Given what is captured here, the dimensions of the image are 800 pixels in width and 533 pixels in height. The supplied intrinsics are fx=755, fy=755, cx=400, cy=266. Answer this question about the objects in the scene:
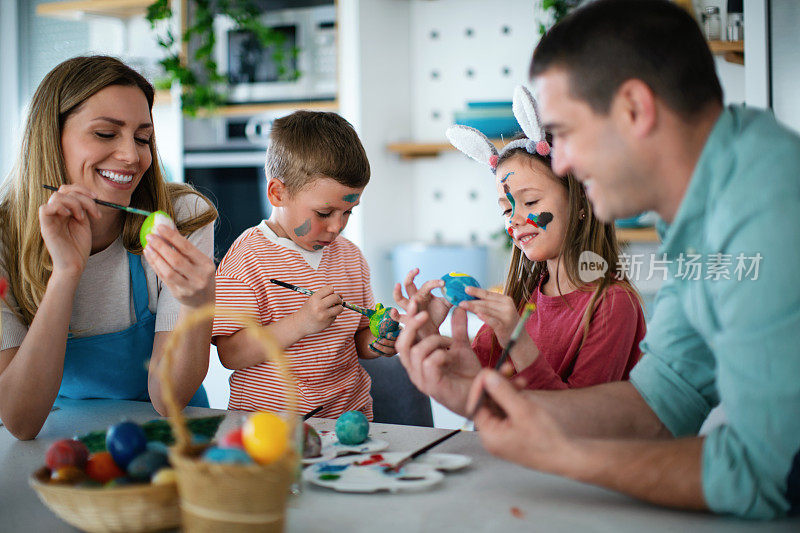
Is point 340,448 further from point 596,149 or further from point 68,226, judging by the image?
point 68,226

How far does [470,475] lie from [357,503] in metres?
0.18

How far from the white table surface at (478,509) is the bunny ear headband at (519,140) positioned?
734mm

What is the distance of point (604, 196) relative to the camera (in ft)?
3.16

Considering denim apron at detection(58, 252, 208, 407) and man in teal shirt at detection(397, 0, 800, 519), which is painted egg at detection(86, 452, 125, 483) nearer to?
man in teal shirt at detection(397, 0, 800, 519)

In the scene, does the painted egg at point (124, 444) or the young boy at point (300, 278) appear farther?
the young boy at point (300, 278)

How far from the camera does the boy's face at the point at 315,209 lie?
5.53 feet

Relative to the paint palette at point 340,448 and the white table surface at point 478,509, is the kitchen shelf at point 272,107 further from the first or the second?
the white table surface at point 478,509

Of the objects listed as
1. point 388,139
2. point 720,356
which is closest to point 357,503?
point 720,356

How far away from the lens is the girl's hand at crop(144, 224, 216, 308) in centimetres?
124

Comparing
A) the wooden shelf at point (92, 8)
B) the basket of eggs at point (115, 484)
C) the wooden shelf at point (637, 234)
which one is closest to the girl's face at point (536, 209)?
the basket of eggs at point (115, 484)

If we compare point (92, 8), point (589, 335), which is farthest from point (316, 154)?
point (92, 8)

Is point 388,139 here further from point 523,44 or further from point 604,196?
point 604,196

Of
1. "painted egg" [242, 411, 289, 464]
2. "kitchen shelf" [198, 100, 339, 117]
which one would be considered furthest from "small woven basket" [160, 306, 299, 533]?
"kitchen shelf" [198, 100, 339, 117]

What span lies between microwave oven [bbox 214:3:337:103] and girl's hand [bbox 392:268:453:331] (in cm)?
187
